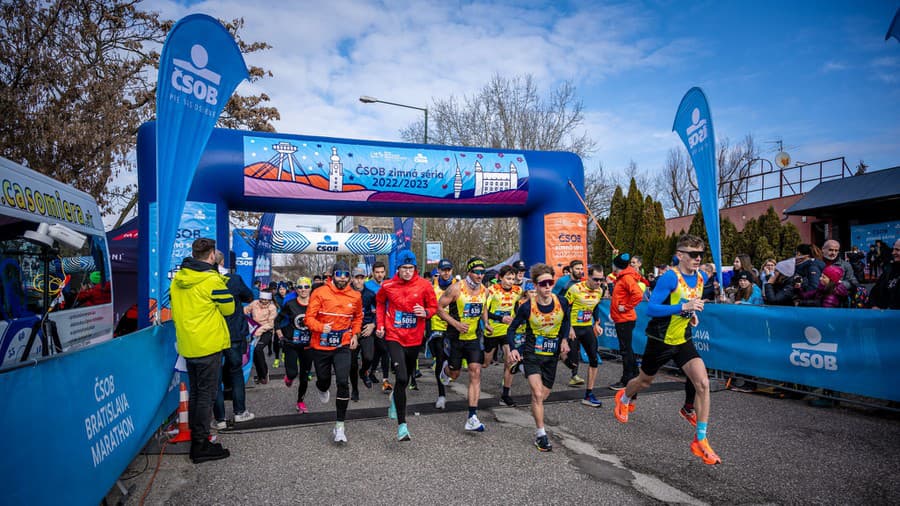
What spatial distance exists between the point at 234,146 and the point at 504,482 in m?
8.62

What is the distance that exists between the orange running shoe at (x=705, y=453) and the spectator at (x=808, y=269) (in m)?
4.42

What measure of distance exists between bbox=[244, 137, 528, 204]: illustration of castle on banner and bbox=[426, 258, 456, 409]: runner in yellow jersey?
121 inches

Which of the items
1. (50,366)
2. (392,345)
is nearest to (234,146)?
(392,345)

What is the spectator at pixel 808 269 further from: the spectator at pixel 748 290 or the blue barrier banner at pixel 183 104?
the blue barrier banner at pixel 183 104

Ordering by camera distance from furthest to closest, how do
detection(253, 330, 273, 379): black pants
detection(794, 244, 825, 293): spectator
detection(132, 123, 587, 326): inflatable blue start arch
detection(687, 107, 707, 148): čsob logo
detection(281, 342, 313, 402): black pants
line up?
detection(132, 123, 587, 326): inflatable blue start arch, detection(253, 330, 273, 379): black pants, detection(687, 107, 707, 148): čsob logo, detection(794, 244, 825, 293): spectator, detection(281, 342, 313, 402): black pants

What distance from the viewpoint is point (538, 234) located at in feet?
41.7

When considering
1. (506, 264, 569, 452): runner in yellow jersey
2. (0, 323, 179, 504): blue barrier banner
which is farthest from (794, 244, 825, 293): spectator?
(0, 323, 179, 504): blue barrier banner

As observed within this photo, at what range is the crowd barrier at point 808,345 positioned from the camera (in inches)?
249

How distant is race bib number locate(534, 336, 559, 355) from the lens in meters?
5.64

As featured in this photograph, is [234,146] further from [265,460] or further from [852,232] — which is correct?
[852,232]

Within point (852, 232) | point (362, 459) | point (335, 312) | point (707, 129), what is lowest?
point (362, 459)

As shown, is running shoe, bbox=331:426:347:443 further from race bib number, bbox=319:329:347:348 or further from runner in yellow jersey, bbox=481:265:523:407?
runner in yellow jersey, bbox=481:265:523:407

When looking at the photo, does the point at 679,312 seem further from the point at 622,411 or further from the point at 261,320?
the point at 261,320

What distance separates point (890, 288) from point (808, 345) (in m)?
1.19
